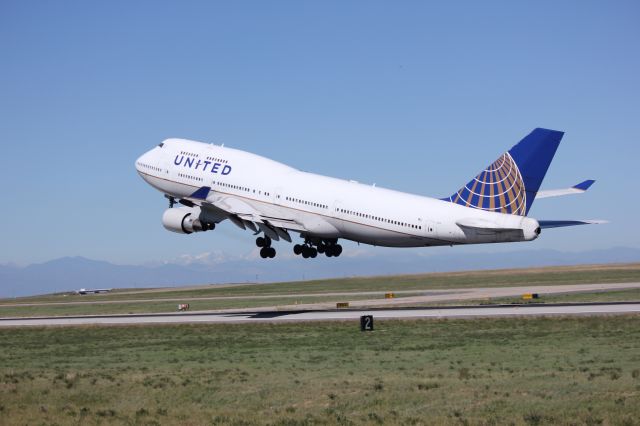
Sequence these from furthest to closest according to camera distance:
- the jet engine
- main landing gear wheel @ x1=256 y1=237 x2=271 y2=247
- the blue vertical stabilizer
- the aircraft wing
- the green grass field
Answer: main landing gear wheel @ x1=256 y1=237 x2=271 y2=247
the jet engine
the aircraft wing
the blue vertical stabilizer
the green grass field

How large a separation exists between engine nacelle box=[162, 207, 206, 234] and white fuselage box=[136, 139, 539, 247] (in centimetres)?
216

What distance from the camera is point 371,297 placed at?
84.3 metres

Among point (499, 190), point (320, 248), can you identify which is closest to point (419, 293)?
point (320, 248)

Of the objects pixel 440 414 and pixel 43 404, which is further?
pixel 43 404

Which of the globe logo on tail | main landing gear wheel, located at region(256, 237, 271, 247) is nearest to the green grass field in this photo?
the globe logo on tail

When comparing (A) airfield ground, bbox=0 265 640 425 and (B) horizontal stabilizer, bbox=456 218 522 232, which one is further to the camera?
(B) horizontal stabilizer, bbox=456 218 522 232

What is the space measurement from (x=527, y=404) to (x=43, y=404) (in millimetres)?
19120

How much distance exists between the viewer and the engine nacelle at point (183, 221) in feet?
230

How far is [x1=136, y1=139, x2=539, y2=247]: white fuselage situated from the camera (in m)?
59.3

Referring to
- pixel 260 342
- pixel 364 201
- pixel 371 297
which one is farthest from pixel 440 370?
pixel 371 297

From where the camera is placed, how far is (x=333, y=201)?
65.8 m

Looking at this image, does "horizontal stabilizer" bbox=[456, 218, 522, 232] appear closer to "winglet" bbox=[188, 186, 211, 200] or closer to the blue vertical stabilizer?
the blue vertical stabilizer

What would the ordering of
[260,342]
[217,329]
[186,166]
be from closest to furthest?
1. [260,342]
2. [217,329]
3. [186,166]

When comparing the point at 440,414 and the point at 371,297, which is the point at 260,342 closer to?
the point at 440,414
